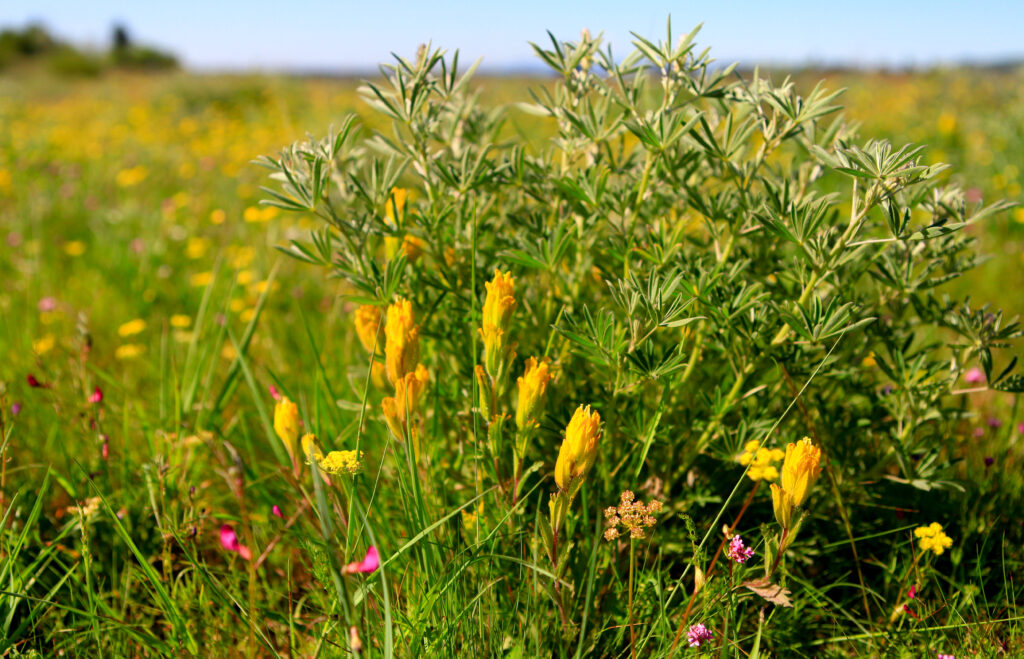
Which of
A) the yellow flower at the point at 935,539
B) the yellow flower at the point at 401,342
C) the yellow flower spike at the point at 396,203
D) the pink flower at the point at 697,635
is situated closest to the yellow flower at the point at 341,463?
the yellow flower at the point at 401,342

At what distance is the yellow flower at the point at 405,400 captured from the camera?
4.03ft

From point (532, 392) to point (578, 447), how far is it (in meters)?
0.13

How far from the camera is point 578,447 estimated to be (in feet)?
3.64

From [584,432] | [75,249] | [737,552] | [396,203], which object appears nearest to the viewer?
[584,432]

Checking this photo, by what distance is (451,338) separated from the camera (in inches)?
65.1

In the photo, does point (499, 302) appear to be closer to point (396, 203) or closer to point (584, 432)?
point (584, 432)

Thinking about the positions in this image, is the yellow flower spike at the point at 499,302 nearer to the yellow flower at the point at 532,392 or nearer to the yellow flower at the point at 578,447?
the yellow flower at the point at 532,392

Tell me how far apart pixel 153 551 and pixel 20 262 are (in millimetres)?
2529

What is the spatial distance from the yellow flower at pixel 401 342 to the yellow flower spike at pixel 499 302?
13 centimetres

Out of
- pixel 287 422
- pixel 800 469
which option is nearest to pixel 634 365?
pixel 800 469

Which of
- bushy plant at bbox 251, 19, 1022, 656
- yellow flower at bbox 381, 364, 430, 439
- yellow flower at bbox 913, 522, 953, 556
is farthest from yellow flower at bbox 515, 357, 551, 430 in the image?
yellow flower at bbox 913, 522, 953, 556

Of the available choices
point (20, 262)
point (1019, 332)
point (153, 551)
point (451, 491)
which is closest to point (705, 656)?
point (451, 491)

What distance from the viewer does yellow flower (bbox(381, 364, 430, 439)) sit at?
4.03 ft

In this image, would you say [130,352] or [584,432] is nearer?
[584,432]
